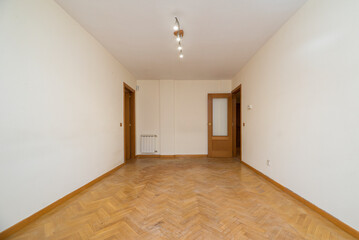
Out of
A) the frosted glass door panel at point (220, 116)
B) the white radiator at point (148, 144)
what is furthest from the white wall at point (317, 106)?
the white radiator at point (148, 144)

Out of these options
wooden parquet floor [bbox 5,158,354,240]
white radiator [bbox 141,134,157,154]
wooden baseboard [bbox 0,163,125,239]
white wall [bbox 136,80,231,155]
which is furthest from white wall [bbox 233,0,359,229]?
white radiator [bbox 141,134,157,154]

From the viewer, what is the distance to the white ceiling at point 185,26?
195cm

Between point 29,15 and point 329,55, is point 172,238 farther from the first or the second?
point 29,15

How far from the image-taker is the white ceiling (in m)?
1.95

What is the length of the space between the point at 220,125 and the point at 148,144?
2.55 m

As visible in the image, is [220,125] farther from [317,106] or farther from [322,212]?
[322,212]

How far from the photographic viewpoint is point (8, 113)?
4.57 feet

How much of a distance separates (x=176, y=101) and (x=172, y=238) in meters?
4.14

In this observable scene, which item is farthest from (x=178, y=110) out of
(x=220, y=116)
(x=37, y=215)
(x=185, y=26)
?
(x=37, y=215)

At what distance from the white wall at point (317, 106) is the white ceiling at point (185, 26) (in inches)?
15.6

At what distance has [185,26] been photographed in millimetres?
2352

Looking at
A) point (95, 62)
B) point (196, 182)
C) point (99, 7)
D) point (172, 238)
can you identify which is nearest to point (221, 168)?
point (196, 182)

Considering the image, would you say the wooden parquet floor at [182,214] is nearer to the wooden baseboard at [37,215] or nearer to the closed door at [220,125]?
the wooden baseboard at [37,215]

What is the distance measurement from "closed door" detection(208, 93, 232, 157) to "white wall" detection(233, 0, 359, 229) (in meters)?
2.08
